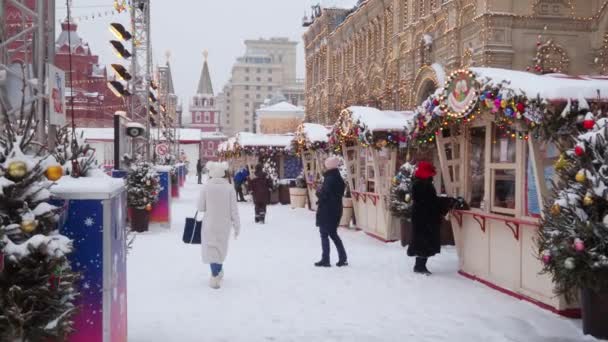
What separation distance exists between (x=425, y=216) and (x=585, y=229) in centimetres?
331

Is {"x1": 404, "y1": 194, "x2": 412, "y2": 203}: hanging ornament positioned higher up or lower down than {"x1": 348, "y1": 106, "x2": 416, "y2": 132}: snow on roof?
lower down

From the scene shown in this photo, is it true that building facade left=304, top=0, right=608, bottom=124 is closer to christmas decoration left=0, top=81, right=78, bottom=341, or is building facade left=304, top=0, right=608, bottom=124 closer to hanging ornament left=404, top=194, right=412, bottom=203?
hanging ornament left=404, top=194, right=412, bottom=203

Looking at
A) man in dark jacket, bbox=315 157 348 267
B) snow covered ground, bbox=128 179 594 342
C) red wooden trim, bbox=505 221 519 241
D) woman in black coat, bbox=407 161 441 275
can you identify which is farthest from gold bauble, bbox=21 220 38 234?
man in dark jacket, bbox=315 157 348 267

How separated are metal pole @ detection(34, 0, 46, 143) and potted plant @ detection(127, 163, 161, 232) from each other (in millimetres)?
9261

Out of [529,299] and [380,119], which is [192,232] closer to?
[529,299]

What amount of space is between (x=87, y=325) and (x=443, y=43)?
669 inches

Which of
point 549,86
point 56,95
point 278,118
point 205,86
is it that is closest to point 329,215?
point 549,86

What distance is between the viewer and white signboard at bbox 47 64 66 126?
4777mm

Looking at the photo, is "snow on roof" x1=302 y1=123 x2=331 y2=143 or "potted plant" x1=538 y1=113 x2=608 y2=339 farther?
"snow on roof" x1=302 y1=123 x2=331 y2=143

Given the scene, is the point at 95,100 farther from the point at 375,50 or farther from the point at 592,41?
the point at 592,41

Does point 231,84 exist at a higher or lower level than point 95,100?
higher

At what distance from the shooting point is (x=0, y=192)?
11.3ft

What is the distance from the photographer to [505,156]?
8125 mm

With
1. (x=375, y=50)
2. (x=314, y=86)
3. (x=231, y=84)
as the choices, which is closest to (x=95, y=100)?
(x=314, y=86)
